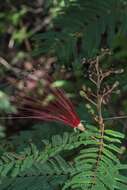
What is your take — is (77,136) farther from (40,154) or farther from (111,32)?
(111,32)

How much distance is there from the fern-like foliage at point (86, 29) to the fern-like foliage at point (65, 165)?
58 cm

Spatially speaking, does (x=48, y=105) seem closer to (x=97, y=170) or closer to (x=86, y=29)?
(x=97, y=170)

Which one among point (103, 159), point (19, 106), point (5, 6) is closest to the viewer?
point (103, 159)

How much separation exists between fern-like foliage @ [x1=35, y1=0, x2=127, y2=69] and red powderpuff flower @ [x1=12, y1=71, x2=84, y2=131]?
0.35 metres

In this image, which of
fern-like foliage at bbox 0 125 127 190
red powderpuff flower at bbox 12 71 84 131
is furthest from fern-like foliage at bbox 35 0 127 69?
fern-like foliage at bbox 0 125 127 190

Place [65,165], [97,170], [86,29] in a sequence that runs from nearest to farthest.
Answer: [97,170] < [65,165] < [86,29]

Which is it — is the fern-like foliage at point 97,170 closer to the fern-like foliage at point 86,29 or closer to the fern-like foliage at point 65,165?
the fern-like foliage at point 65,165

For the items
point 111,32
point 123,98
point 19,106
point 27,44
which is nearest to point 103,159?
point 19,106

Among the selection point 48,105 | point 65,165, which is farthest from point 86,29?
point 65,165

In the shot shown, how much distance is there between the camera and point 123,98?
262cm

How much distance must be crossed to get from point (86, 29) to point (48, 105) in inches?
22.8

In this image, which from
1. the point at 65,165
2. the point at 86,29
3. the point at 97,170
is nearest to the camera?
the point at 97,170

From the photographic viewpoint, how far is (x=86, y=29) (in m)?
1.71

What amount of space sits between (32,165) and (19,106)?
192 mm
